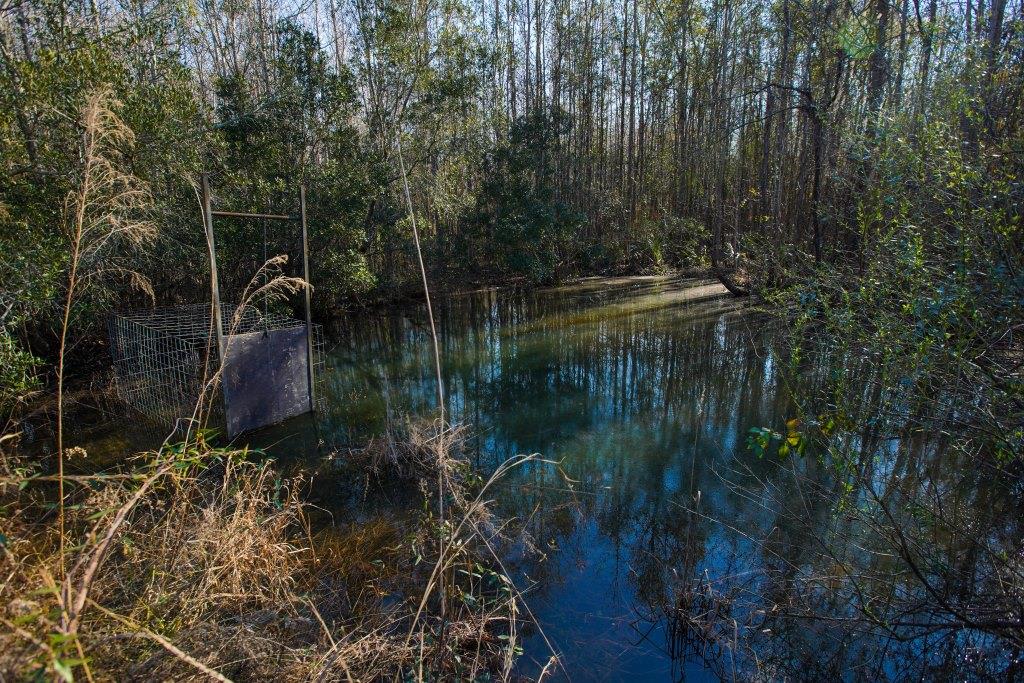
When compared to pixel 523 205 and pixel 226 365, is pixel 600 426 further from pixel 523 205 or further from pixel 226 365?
pixel 523 205

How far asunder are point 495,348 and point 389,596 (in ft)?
20.2

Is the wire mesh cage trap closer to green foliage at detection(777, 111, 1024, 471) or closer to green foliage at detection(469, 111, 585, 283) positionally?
green foliage at detection(777, 111, 1024, 471)

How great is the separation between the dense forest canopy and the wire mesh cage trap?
2.26 ft

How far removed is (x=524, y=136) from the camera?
14.2 meters

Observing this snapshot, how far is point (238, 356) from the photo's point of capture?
16.7 ft

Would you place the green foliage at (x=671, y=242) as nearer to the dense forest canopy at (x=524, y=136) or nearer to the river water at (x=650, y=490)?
the dense forest canopy at (x=524, y=136)

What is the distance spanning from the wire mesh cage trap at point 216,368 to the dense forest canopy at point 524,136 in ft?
2.26

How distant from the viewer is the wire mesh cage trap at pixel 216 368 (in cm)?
518

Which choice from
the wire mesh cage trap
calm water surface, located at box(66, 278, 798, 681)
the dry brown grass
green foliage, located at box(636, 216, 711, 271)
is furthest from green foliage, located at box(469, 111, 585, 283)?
the dry brown grass

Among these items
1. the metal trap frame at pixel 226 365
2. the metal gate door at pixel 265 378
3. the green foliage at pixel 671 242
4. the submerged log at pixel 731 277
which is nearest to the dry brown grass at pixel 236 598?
the metal gate door at pixel 265 378

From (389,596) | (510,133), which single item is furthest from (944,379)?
(510,133)

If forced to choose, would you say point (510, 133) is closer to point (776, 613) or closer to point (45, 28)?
point (45, 28)

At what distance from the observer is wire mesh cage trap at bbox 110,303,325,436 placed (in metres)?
5.18

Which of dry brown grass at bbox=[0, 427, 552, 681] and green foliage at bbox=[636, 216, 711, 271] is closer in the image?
dry brown grass at bbox=[0, 427, 552, 681]
